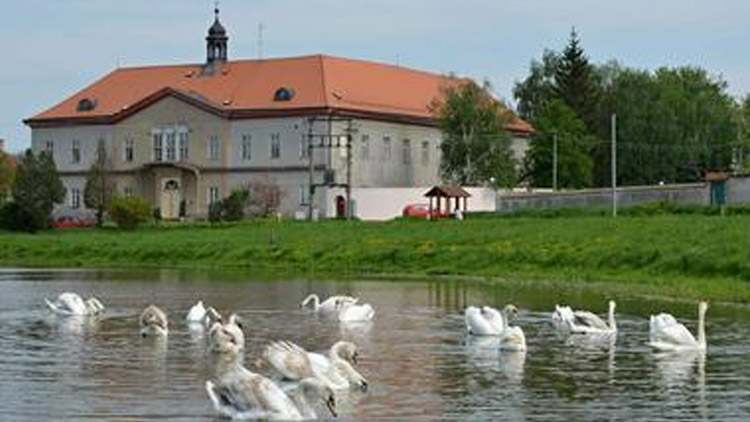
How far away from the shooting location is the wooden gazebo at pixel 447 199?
9994 centimetres

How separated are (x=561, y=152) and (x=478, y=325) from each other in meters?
99.6

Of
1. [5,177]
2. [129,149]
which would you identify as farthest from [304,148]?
[5,177]

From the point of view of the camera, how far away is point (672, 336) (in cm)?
2909

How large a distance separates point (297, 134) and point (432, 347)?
87.0 metres

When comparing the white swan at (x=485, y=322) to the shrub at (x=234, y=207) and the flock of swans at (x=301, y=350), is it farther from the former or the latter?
the shrub at (x=234, y=207)

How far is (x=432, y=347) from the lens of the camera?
29.5 m

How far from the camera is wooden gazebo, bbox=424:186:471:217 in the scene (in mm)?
99938

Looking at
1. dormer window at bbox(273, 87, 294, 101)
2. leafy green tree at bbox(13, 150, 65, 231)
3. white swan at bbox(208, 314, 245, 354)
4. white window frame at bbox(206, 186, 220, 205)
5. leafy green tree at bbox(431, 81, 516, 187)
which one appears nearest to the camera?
white swan at bbox(208, 314, 245, 354)

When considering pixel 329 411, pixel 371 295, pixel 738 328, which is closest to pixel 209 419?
pixel 329 411

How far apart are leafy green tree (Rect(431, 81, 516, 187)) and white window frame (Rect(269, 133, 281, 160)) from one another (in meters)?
12.1

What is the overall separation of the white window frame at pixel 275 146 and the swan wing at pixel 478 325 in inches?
3375

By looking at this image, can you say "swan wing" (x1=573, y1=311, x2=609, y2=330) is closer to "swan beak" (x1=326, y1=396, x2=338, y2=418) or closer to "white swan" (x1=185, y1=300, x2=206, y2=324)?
"white swan" (x1=185, y1=300, x2=206, y2=324)

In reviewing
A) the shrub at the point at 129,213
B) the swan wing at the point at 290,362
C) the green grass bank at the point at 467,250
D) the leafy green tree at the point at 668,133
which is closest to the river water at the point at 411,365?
the swan wing at the point at 290,362

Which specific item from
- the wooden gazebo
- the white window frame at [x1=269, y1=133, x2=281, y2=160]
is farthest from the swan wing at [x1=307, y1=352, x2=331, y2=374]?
the white window frame at [x1=269, y1=133, x2=281, y2=160]
